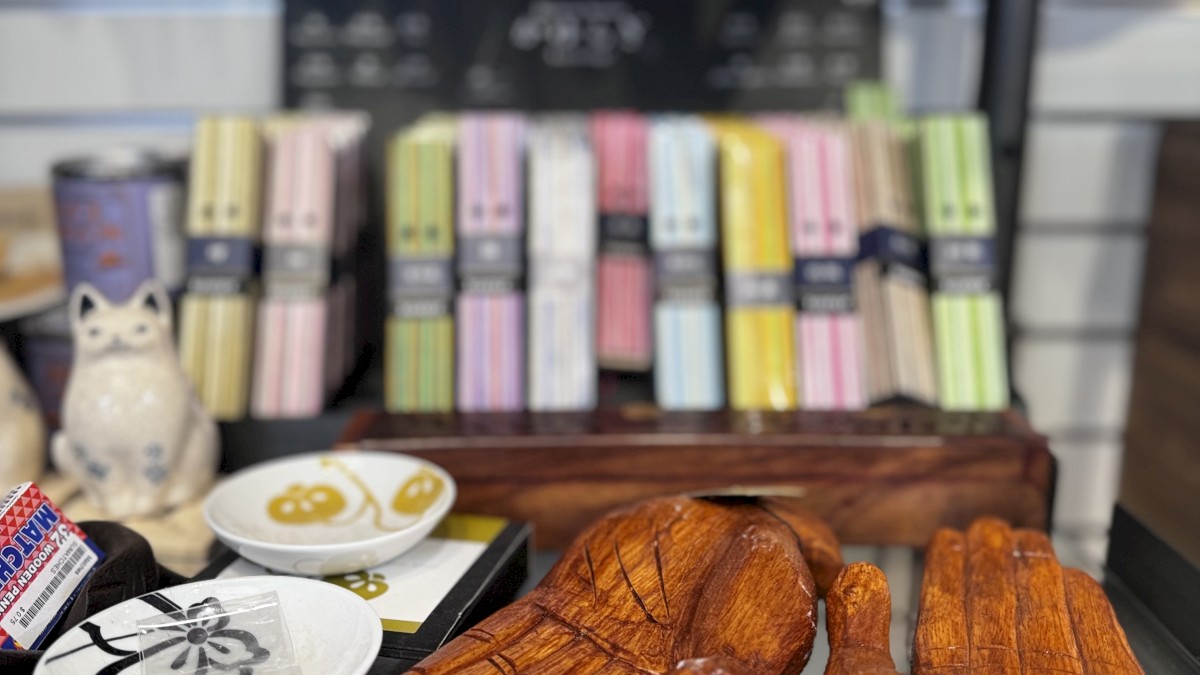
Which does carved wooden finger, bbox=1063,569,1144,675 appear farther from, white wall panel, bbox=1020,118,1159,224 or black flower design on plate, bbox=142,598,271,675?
white wall panel, bbox=1020,118,1159,224

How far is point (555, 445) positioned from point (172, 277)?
0.65 meters

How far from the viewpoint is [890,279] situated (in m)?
1.43

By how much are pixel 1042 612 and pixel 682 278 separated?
2.25 ft

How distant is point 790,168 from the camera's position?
1.43 m

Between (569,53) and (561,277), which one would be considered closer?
(561,277)

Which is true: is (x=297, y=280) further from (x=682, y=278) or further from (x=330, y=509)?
(x=682, y=278)

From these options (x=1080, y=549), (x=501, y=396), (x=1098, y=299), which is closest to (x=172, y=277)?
(x=501, y=396)

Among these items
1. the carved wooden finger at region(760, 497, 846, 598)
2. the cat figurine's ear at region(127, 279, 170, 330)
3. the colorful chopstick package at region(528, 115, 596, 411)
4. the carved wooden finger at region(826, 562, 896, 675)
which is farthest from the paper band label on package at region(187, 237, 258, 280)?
the carved wooden finger at region(826, 562, 896, 675)

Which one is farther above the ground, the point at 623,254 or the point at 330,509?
the point at 623,254

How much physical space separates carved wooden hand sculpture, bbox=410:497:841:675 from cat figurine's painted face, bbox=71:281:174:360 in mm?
591

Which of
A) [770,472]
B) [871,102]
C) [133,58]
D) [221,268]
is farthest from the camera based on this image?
[133,58]

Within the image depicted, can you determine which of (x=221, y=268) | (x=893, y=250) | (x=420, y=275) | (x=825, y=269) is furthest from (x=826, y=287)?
(x=221, y=268)

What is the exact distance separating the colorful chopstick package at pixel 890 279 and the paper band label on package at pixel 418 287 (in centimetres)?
62

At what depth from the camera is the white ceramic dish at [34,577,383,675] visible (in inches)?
30.8
